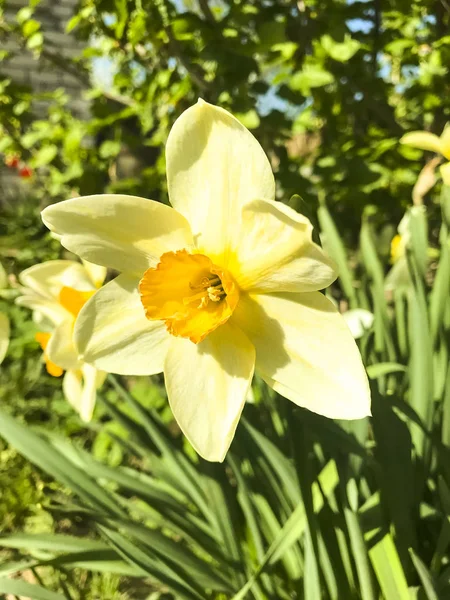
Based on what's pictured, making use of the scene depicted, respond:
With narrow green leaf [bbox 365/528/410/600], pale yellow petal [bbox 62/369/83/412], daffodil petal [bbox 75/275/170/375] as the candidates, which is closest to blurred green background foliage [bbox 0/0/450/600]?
narrow green leaf [bbox 365/528/410/600]

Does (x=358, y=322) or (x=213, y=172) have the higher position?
(x=213, y=172)

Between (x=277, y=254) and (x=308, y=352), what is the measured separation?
0.43ft

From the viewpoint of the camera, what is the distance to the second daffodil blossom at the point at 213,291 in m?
0.61

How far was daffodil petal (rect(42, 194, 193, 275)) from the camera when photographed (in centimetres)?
64

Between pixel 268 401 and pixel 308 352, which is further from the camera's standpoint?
pixel 268 401

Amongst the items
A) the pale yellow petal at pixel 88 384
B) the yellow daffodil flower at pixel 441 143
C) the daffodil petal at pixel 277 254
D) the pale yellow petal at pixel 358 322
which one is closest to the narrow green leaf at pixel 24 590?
the pale yellow petal at pixel 88 384

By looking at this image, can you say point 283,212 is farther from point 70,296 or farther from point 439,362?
point 439,362

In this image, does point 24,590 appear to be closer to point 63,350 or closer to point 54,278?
point 63,350

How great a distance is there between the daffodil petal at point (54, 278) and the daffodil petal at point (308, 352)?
0.49 meters

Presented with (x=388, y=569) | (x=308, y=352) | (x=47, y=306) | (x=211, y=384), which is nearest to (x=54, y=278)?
(x=47, y=306)

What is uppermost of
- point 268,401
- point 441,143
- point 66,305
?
point 441,143

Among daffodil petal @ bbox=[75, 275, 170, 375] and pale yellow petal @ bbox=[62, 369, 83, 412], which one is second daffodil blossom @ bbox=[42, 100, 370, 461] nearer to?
daffodil petal @ bbox=[75, 275, 170, 375]

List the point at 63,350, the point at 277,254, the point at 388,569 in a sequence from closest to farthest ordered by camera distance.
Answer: the point at 277,254 < the point at 388,569 < the point at 63,350

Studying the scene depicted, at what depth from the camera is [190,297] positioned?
0.74 metres
